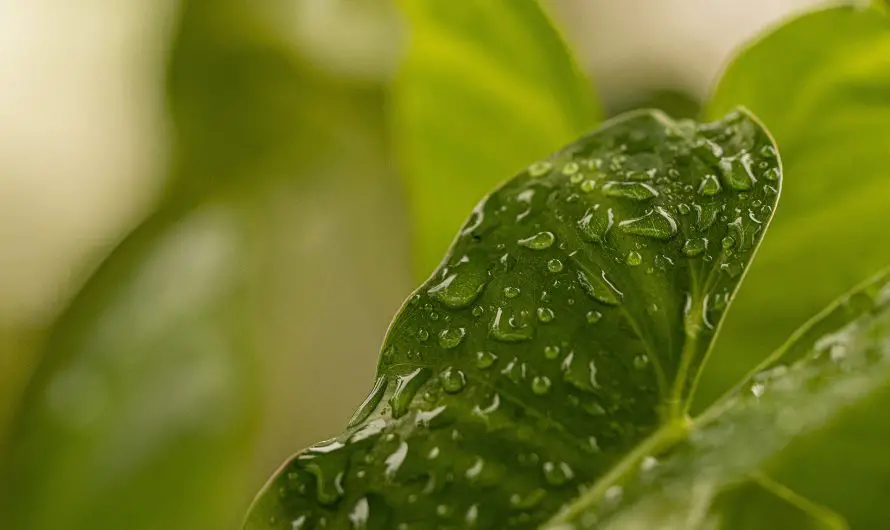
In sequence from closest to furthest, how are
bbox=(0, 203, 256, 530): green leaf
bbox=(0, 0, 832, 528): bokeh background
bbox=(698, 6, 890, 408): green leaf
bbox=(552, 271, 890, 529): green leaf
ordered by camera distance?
bbox=(552, 271, 890, 529): green leaf, bbox=(698, 6, 890, 408): green leaf, bbox=(0, 203, 256, 530): green leaf, bbox=(0, 0, 832, 528): bokeh background

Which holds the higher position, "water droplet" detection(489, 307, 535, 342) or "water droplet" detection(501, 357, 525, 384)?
"water droplet" detection(489, 307, 535, 342)

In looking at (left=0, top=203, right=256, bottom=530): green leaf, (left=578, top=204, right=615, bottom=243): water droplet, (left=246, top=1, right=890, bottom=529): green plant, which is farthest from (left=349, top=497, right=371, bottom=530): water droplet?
(left=0, top=203, right=256, bottom=530): green leaf

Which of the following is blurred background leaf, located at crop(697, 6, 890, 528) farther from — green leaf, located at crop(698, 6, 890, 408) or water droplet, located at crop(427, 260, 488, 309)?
water droplet, located at crop(427, 260, 488, 309)

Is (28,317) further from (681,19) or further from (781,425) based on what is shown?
(681,19)

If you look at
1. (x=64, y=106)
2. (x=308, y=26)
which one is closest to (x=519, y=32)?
(x=308, y=26)

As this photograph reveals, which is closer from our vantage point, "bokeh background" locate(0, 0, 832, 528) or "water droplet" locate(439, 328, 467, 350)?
"water droplet" locate(439, 328, 467, 350)

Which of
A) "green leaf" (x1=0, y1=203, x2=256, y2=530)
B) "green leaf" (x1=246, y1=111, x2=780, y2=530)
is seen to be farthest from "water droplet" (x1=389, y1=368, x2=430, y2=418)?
"green leaf" (x1=0, y1=203, x2=256, y2=530)

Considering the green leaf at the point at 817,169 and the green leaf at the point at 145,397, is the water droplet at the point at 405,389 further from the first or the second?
the green leaf at the point at 145,397

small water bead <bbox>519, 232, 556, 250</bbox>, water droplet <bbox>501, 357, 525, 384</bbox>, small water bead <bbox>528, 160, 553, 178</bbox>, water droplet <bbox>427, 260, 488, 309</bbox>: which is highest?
small water bead <bbox>528, 160, 553, 178</bbox>

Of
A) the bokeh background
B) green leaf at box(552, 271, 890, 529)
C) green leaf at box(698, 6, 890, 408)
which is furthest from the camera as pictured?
the bokeh background
